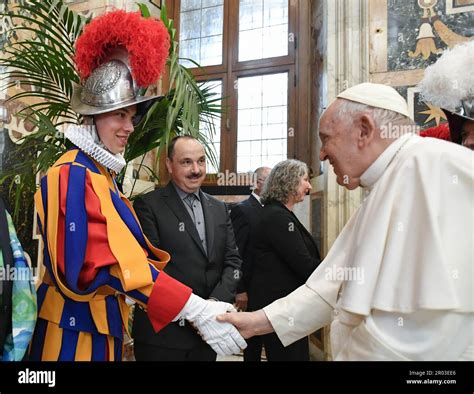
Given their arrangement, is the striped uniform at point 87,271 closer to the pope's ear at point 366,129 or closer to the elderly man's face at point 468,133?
the pope's ear at point 366,129

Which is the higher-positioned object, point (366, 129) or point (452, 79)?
point (452, 79)

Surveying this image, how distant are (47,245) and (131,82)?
897mm

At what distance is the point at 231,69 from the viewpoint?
276 inches

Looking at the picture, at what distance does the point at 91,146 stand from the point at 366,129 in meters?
1.19

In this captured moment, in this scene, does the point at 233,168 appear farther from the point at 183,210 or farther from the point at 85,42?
the point at 85,42

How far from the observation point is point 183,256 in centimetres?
288

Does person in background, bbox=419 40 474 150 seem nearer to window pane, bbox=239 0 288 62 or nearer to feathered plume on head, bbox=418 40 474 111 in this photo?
feathered plume on head, bbox=418 40 474 111

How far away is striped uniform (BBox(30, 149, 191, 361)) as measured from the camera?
1.64 m

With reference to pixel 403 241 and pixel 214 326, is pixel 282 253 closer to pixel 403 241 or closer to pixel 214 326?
pixel 214 326

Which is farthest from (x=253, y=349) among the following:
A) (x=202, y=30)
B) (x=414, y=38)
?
(x=202, y=30)

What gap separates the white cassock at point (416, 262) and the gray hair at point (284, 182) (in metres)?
2.07

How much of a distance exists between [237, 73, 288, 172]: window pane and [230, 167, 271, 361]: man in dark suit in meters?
2.52

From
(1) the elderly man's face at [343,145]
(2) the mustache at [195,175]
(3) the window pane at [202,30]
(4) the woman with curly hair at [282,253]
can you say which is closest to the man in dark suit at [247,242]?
(4) the woman with curly hair at [282,253]

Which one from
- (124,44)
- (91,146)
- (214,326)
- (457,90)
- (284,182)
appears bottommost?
(214,326)
